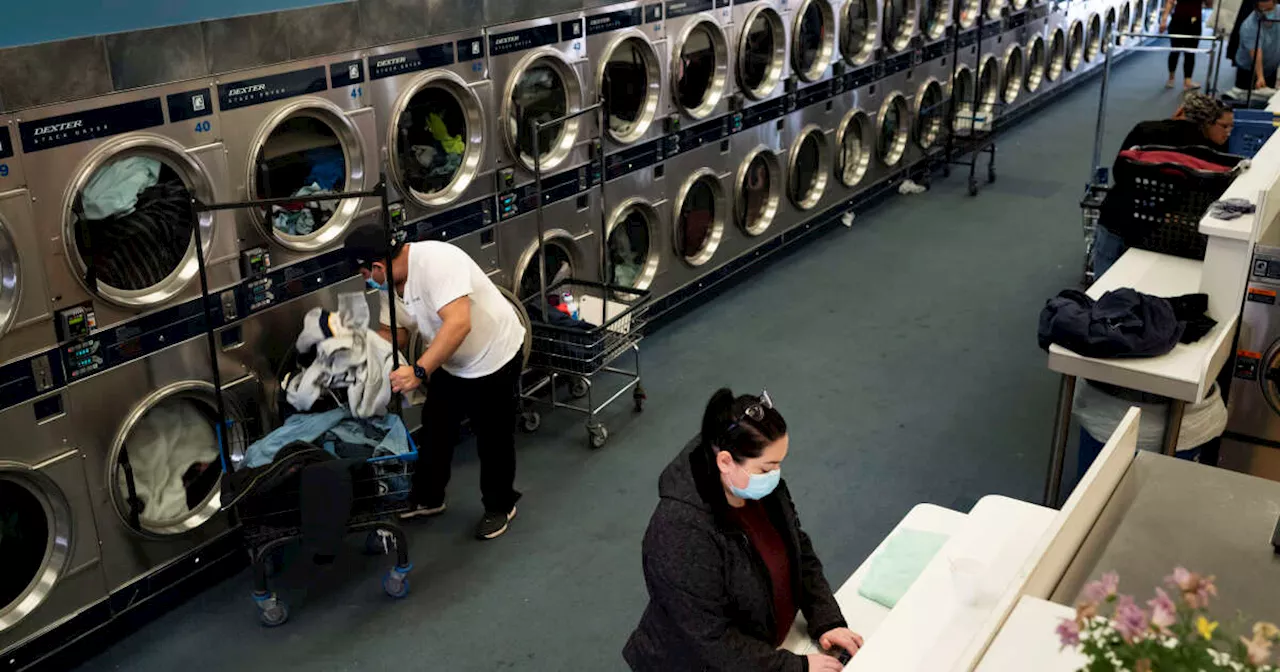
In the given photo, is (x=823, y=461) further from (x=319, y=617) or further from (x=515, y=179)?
(x=319, y=617)

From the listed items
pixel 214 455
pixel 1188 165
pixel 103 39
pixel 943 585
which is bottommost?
pixel 214 455

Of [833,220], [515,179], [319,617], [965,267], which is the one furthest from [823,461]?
[833,220]

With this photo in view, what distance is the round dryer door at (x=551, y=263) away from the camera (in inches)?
259

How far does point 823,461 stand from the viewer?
6184 millimetres

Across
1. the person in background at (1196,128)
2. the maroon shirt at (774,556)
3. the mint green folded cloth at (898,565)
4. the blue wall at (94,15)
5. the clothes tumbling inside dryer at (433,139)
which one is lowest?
the mint green folded cloth at (898,565)

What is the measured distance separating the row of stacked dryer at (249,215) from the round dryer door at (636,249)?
0.02 metres

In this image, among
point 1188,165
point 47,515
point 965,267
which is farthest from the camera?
point 965,267

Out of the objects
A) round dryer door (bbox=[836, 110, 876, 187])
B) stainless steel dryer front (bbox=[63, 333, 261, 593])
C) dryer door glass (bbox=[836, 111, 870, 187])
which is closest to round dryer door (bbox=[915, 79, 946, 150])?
round dryer door (bbox=[836, 110, 876, 187])

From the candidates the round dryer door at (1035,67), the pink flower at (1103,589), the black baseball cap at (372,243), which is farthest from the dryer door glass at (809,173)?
the pink flower at (1103,589)

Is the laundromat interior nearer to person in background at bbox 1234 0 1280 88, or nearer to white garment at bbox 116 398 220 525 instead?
white garment at bbox 116 398 220 525

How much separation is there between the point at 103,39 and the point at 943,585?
3.45 m

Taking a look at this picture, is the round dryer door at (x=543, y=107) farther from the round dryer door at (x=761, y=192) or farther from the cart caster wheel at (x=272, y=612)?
the cart caster wheel at (x=272, y=612)

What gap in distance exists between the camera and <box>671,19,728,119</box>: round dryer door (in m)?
7.80

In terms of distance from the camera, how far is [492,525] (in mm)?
5562
